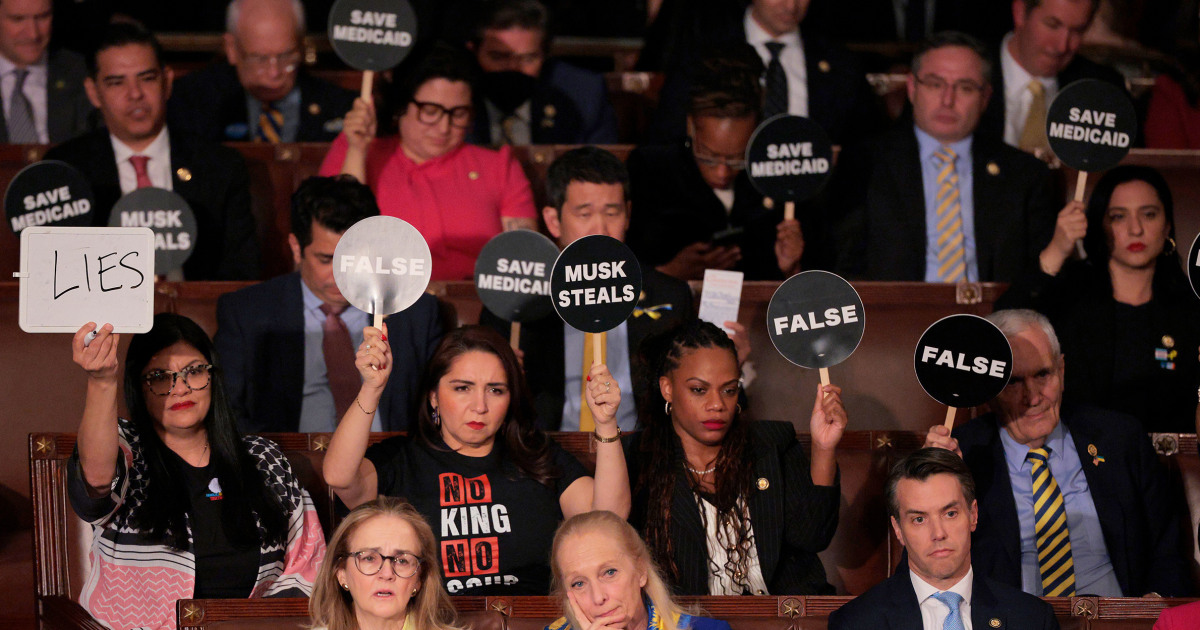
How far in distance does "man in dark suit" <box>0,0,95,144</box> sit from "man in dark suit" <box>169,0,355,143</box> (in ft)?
1.23

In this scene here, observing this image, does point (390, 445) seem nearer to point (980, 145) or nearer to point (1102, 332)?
point (1102, 332)

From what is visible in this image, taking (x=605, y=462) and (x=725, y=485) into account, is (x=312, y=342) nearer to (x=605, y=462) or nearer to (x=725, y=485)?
(x=605, y=462)

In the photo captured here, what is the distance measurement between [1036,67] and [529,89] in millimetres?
1924

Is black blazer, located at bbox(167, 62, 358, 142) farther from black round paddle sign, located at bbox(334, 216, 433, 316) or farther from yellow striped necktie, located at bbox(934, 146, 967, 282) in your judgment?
yellow striped necktie, located at bbox(934, 146, 967, 282)

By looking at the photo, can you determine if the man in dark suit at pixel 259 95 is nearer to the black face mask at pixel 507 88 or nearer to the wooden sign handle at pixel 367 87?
the black face mask at pixel 507 88

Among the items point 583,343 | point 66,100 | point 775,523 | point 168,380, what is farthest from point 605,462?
point 66,100

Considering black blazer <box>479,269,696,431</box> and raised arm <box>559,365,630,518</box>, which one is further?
black blazer <box>479,269,696,431</box>

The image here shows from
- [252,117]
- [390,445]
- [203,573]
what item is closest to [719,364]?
[390,445]

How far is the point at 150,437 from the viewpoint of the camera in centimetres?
324

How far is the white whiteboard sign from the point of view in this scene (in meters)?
2.99

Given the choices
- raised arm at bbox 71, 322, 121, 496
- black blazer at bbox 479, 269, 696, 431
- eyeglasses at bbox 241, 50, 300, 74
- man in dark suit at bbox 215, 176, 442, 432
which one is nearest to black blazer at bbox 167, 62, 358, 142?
eyeglasses at bbox 241, 50, 300, 74

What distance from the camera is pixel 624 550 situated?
9.39 ft

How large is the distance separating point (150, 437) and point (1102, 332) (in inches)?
107

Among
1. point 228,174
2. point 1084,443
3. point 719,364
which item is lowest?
→ point 1084,443
